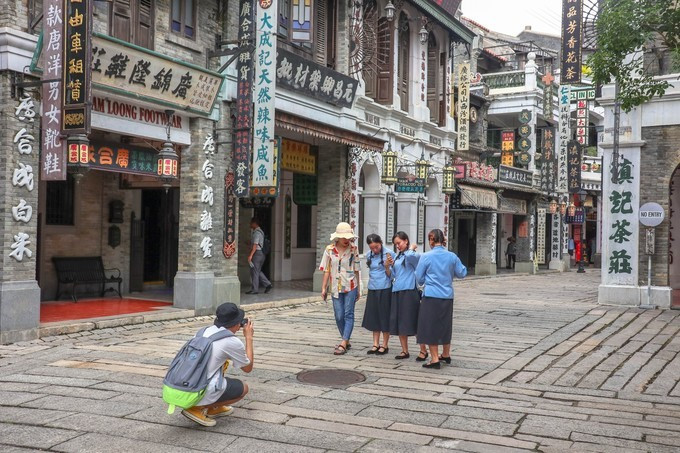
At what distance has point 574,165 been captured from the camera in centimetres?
2792

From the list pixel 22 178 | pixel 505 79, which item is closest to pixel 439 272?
pixel 22 178

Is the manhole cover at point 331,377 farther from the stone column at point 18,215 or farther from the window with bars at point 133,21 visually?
the window with bars at point 133,21


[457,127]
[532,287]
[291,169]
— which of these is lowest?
[532,287]

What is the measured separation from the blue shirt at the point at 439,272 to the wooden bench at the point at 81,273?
7.72 metres

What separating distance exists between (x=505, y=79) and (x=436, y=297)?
25754 mm

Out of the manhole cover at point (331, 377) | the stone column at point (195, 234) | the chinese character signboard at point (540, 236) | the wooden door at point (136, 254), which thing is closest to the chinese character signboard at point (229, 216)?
the stone column at point (195, 234)

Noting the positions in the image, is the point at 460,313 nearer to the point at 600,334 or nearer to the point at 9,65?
the point at 600,334

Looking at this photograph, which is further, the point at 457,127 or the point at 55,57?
the point at 457,127

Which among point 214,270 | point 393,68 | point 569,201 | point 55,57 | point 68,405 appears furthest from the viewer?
point 569,201

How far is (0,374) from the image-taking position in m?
7.55

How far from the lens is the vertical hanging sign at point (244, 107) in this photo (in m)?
13.1

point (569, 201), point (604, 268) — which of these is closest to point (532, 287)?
point (604, 268)

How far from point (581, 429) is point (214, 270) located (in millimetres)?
8867

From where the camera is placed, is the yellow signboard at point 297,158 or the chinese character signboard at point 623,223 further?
the yellow signboard at point 297,158
